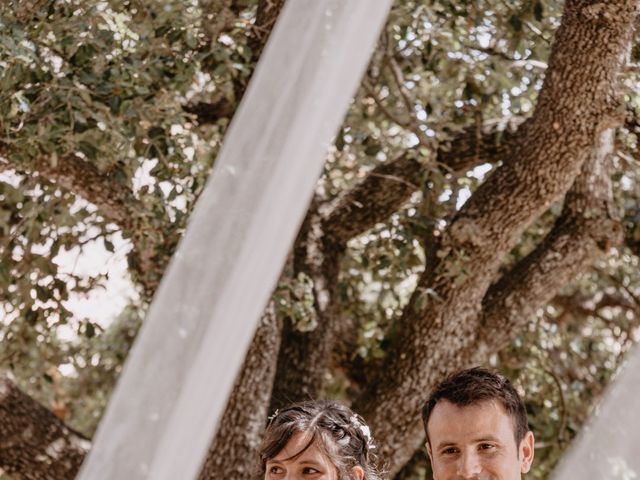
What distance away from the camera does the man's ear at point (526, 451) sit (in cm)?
271

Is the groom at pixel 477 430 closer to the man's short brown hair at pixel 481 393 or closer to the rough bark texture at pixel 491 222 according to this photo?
the man's short brown hair at pixel 481 393

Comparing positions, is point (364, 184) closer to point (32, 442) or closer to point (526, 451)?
point (32, 442)

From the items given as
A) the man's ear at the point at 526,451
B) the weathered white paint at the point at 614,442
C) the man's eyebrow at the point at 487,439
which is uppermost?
the man's ear at the point at 526,451

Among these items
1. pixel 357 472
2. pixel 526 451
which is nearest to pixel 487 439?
pixel 526 451

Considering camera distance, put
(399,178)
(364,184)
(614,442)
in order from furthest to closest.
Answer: (364,184)
(399,178)
(614,442)

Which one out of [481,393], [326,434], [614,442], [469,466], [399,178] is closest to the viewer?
[614,442]

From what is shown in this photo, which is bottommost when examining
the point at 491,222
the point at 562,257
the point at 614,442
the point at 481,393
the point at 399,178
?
the point at 614,442

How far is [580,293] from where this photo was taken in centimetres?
675

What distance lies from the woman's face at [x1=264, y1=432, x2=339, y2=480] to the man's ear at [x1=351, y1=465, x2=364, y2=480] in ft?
0.29

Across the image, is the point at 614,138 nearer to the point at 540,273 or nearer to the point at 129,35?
the point at 540,273

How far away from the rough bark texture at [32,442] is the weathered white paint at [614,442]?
3.96 meters

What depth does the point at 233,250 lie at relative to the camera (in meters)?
1.27

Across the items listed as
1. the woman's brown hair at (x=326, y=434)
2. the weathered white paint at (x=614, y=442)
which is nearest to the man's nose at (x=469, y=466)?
the woman's brown hair at (x=326, y=434)

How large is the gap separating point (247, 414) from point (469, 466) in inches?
93.3
